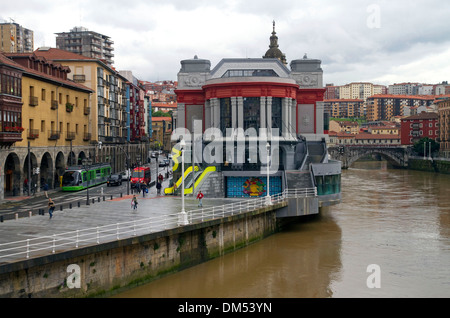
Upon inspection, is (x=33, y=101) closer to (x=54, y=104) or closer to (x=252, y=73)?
(x=54, y=104)

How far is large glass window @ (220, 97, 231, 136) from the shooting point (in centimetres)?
5478

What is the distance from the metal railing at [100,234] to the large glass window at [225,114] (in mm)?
16476

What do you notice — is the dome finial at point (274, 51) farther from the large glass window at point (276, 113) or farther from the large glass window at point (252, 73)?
the large glass window at point (276, 113)

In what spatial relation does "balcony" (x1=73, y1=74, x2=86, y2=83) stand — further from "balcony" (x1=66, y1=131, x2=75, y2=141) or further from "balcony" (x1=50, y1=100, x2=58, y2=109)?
"balcony" (x1=50, y1=100, x2=58, y2=109)

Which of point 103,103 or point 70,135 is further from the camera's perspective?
point 103,103

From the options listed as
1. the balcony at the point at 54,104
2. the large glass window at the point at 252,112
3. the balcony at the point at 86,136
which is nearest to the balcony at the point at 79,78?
the balcony at the point at 86,136

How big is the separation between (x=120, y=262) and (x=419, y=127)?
470 feet

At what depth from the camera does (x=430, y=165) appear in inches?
4870

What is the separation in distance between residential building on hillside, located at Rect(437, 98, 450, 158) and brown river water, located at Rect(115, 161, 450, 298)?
93.1 m

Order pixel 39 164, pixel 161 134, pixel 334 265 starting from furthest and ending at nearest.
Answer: pixel 161 134, pixel 39 164, pixel 334 265

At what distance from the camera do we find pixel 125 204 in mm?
38188

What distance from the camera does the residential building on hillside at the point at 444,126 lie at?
133375mm

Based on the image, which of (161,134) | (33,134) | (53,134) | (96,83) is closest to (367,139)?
(161,134)
